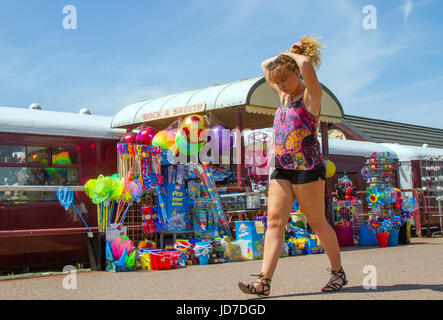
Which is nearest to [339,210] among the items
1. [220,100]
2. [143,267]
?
[220,100]

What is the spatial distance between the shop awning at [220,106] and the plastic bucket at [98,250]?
3.00m

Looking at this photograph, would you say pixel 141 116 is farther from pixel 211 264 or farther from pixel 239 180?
pixel 211 264

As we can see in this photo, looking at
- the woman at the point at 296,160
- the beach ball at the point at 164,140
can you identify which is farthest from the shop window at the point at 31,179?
the woman at the point at 296,160

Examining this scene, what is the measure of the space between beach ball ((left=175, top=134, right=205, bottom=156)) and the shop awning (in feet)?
1.76

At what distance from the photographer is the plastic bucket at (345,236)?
9.47 metres

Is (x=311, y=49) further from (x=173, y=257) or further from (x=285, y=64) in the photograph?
(x=173, y=257)

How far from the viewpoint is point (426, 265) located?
5703 mm

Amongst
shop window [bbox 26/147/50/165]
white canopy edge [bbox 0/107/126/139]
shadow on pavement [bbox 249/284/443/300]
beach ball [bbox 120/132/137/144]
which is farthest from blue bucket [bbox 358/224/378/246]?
shop window [bbox 26/147/50/165]

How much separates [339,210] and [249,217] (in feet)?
7.08

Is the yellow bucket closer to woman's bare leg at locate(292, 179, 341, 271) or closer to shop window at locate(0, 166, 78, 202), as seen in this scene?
shop window at locate(0, 166, 78, 202)

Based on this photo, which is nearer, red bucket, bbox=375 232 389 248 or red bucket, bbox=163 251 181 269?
red bucket, bbox=163 251 181 269

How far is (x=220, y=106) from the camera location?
821 centimetres

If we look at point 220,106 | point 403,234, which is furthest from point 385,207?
point 220,106

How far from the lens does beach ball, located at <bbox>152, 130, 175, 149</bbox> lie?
8.45 metres
